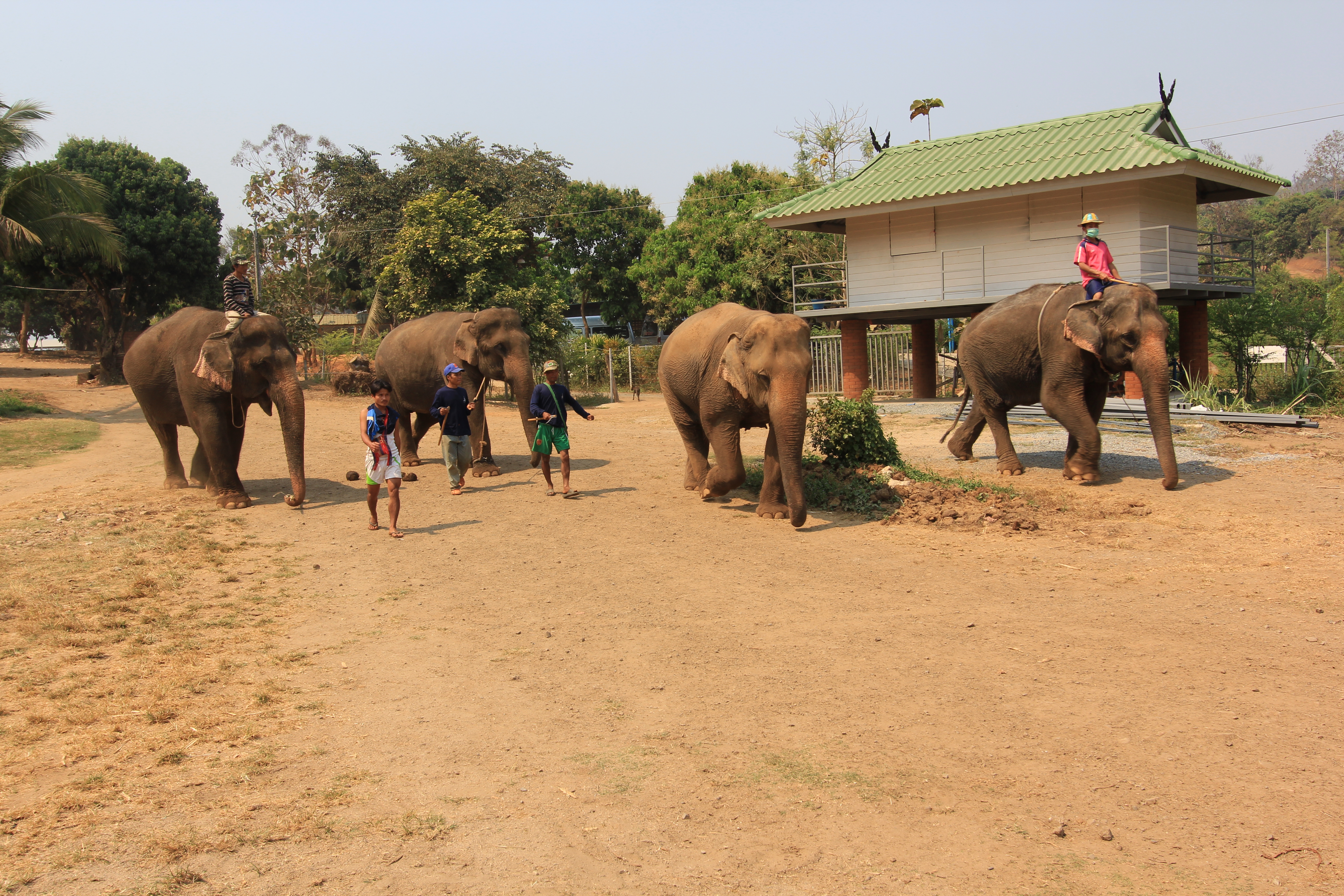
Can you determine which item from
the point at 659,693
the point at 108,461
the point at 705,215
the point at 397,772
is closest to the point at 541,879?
the point at 397,772

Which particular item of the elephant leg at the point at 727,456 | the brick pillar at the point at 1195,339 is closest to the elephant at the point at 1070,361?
the elephant leg at the point at 727,456

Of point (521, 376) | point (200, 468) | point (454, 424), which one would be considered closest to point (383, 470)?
point (454, 424)

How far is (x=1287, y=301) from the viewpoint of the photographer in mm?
24844

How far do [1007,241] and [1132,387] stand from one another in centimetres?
540

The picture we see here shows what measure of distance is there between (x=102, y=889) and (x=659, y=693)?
9.60 feet

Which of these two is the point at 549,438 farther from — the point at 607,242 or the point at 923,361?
the point at 607,242

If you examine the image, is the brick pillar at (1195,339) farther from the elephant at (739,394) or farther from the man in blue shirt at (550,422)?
the man in blue shirt at (550,422)

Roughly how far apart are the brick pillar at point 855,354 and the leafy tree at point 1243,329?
8.62 meters

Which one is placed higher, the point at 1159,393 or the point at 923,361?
the point at 923,361

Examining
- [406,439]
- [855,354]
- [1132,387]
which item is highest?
[855,354]

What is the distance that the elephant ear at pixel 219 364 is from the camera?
38.0ft

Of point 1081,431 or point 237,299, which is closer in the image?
point 237,299

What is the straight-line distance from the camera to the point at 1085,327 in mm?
12047

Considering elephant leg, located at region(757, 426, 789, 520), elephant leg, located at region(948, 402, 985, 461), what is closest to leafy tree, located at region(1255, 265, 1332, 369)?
elephant leg, located at region(948, 402, 985, 461)
